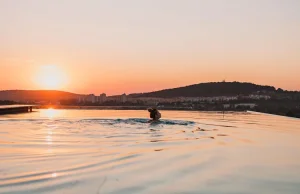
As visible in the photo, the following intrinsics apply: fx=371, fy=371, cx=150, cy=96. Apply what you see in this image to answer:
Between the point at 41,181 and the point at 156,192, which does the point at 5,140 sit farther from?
the point at 156,192

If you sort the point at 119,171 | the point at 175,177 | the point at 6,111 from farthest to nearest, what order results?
the point at 6,111 → the point at 119,171 → the point at 175,177

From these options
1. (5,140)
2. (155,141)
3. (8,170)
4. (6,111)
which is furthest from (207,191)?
(6,111)

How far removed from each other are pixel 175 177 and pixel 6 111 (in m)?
30.8

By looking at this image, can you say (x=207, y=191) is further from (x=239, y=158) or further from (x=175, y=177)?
(x=239, y=158)

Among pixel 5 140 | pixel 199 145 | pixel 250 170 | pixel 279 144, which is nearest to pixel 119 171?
pixel 250 170

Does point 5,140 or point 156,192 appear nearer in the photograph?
point 156,192

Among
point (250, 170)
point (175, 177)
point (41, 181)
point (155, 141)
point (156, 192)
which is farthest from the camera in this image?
point (155, 141)

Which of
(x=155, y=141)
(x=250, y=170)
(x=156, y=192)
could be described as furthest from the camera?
(x=155, y=141)

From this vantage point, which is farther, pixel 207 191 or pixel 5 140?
pixel 5 140

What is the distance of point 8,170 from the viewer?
22.2 feet

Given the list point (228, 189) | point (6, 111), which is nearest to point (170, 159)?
point (228, 189)

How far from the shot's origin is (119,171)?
7.09 metres

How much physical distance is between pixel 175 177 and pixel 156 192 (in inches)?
47.5

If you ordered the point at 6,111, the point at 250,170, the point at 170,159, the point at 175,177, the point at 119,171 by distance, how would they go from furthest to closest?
1. the point at 6,111
2. the point at 170,159
3. the point at 250,170
4. the point at 119,171
5. the point at 175,177
